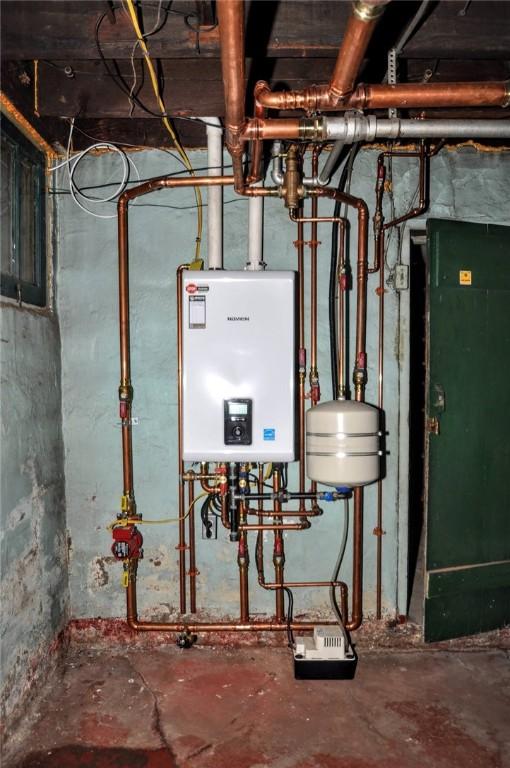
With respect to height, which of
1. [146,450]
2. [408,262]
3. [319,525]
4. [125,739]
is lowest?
[125,739]

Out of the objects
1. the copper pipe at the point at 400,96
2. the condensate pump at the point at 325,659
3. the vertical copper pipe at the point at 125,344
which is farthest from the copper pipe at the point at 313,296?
the condensate pump at the point at 325,659

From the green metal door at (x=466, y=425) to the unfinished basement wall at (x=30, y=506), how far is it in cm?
178

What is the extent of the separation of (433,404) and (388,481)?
460 mm

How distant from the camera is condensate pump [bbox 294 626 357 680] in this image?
2133 mm

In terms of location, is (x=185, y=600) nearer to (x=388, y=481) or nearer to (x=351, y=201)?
(x=388, y=481)

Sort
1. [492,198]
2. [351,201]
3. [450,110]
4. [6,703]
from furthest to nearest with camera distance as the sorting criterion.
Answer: [492,198], [351,201], [450,110], [6,703]

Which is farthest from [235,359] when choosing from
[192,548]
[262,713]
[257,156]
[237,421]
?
[262,713]

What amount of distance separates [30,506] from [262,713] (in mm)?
1289

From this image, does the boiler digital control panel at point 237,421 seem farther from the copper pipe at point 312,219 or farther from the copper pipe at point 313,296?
the copper pipe at point 312,219

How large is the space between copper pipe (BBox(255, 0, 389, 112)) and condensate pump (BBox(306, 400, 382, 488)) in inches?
45.4

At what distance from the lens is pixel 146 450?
8.01 ft

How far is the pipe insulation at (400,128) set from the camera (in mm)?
1720

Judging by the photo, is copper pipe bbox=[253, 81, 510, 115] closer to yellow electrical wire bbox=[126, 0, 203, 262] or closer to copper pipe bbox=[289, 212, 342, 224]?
yellow electrical wire bbox=[126, 0, 203, 262]

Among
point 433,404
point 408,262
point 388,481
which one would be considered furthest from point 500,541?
point 408,262
